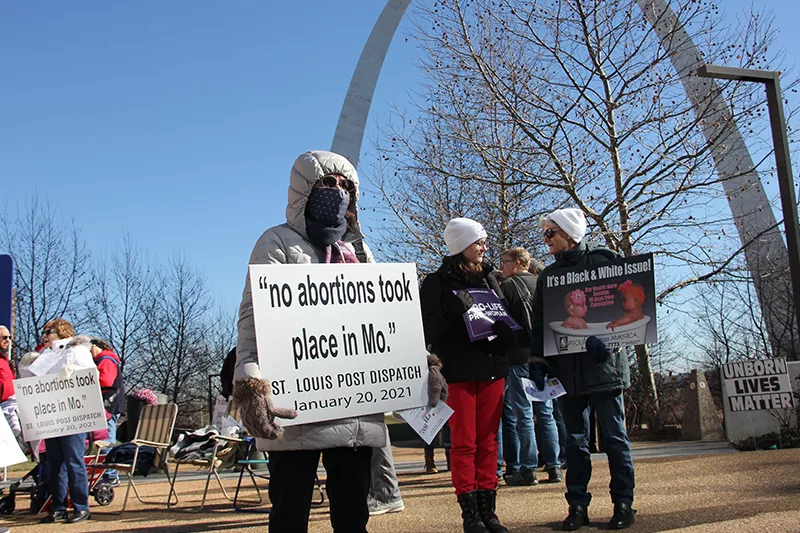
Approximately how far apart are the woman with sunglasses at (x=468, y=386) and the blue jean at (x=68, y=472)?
3.99m

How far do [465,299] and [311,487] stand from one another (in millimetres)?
1947

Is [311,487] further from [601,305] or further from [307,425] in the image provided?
[601,305]

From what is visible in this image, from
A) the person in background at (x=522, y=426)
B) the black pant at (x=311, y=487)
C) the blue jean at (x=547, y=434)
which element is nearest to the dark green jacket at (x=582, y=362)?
the person in background at (x=522, y=426)

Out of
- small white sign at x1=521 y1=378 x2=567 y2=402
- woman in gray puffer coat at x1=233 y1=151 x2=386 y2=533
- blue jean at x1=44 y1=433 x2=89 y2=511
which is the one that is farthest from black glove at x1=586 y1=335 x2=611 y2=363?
blue jean at x1=44 y1=433 x2=89 y2=511

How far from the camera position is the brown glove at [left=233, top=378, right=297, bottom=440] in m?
2.86

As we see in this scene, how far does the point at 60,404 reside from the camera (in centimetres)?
734

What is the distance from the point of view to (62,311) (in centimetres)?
2569

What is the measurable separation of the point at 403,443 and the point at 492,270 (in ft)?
48.0

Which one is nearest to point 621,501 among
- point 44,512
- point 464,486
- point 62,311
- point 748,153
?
point 464,486

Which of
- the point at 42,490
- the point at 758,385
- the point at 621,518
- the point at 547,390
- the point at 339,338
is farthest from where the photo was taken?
the point at 758,385

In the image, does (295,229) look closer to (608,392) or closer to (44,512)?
(608,392)

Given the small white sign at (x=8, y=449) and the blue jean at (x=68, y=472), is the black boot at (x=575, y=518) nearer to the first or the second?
the small white sign at (x=8, y=449)

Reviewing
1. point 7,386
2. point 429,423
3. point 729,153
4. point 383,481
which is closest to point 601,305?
point 429,423

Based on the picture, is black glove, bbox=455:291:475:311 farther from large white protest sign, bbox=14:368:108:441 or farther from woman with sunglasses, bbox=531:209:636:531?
large white protest sign, bbox=14:368:108:441
